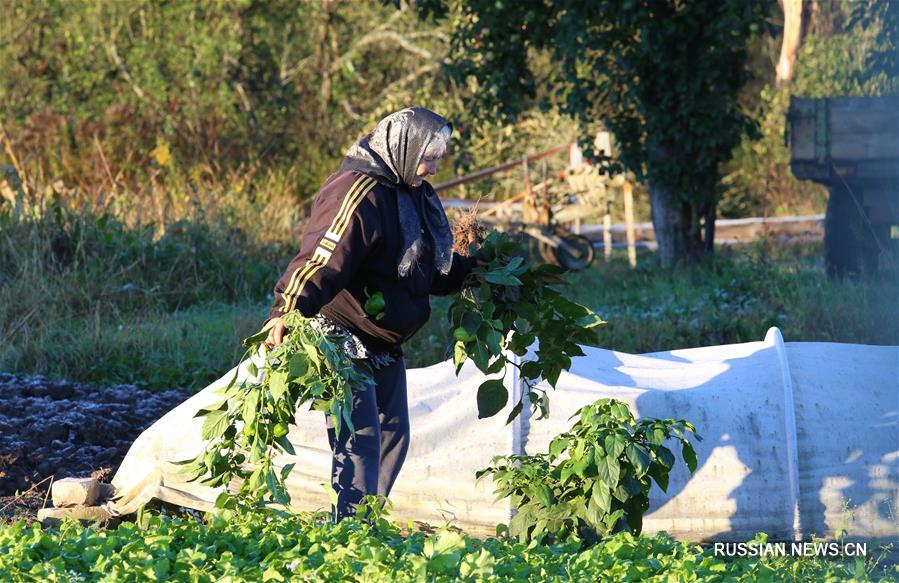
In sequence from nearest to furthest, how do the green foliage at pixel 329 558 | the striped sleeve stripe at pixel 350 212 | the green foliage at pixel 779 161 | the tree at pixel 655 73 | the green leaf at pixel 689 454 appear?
the green foliage at pixel 329 558 < the striped sleeve stripe at pixel 350 212 < the green leaf at pixel 689 454 < the tree at pixel 655 73 < the green foliage at pixel 779 161

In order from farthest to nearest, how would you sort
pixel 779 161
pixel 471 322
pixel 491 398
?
pixel 779 161 → pixel 491 398 → pixel 471 322

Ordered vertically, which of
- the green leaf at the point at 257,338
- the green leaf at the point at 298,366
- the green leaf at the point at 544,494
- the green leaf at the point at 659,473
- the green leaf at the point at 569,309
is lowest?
the green leaf at the point at 544,494

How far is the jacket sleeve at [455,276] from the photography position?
471 centimetres

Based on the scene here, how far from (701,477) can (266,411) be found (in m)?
1.96

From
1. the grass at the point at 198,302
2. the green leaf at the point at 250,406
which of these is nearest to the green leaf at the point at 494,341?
the green leaf at the point at 250,406

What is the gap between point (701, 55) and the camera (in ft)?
38.1

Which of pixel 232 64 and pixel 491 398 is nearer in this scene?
pixel 491 398

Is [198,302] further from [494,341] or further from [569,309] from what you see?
[494,341]

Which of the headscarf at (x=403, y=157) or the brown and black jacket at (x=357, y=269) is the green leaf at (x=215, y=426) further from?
the headscarf at (x=403, y=157)

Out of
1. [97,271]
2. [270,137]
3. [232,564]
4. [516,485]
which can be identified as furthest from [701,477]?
[270,137]

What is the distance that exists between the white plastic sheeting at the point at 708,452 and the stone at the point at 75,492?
152 mm

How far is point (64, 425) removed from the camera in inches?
250

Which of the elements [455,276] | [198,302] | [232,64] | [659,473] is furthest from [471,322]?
[232,64]

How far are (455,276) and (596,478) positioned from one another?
0.96m
